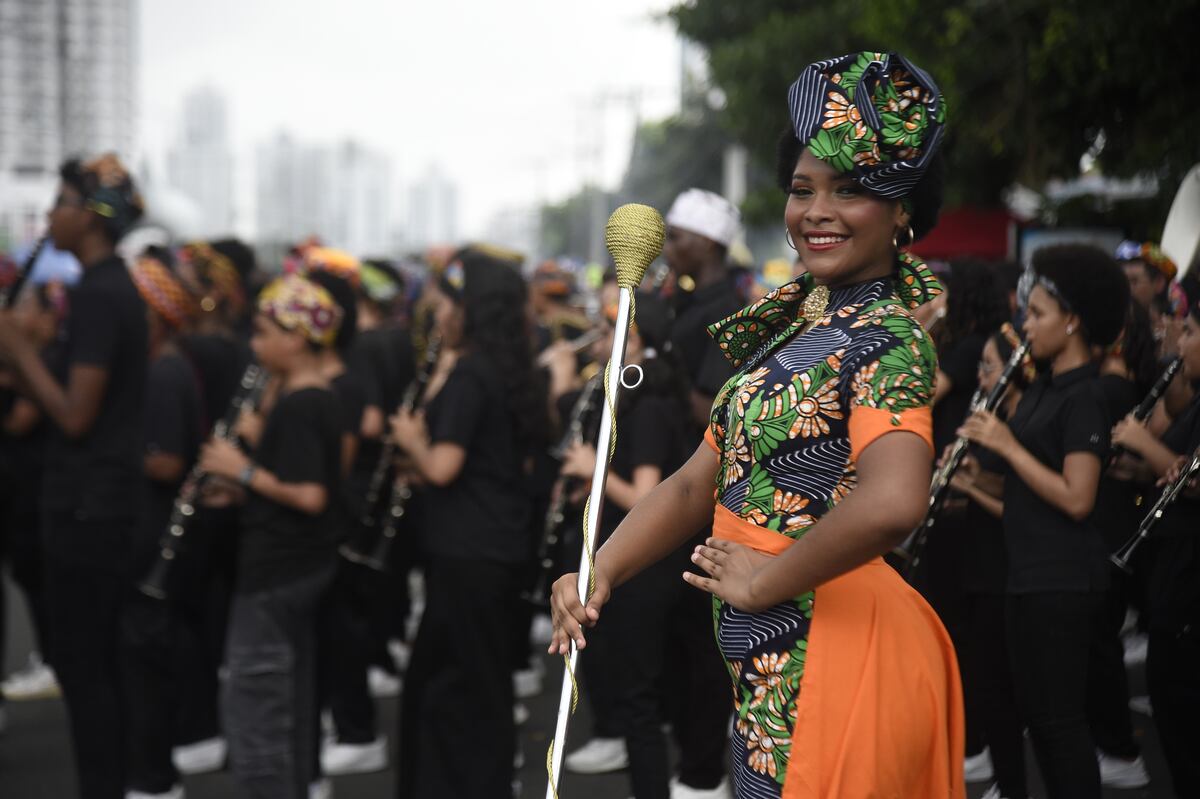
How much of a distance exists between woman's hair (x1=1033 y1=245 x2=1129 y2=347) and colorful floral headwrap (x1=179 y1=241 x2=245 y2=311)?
13.9ft

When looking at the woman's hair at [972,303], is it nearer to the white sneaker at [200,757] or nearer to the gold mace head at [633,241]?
the gold mace head at [633,241]

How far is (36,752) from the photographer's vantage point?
6.65 m

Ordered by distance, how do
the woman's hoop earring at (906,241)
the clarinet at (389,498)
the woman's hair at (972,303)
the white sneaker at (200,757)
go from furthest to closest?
the clarinet at (389,498)
the white sneaker at (200,757)
the woman's hair at (972,303)
the woman's hoop earring at (906,241)

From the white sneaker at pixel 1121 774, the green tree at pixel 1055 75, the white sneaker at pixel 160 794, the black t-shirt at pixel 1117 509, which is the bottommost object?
the white sneaker at pixel 160 794

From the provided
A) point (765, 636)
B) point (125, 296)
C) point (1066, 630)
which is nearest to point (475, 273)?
point (125, 296)

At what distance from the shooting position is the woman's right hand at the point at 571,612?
2643 millimetres

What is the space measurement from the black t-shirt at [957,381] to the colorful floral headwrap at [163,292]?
352 cm

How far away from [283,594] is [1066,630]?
266 cm

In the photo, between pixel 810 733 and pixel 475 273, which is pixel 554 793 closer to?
pixel 810 733

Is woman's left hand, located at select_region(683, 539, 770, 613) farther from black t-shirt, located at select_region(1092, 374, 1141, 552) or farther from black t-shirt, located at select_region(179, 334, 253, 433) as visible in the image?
black t-shirt, located at select_region(179, 334, 253, 433)

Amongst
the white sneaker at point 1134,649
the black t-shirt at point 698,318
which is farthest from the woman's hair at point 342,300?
the white sneaker at point 1134,649

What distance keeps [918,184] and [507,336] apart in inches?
111

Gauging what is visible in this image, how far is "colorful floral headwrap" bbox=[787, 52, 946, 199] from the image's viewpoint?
2.52m

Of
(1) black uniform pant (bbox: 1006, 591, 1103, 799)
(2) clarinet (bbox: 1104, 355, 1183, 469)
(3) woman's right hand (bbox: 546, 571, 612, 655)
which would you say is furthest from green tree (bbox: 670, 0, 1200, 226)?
(3) woman's right hand (bbox: 546, 571, 612, 655)
